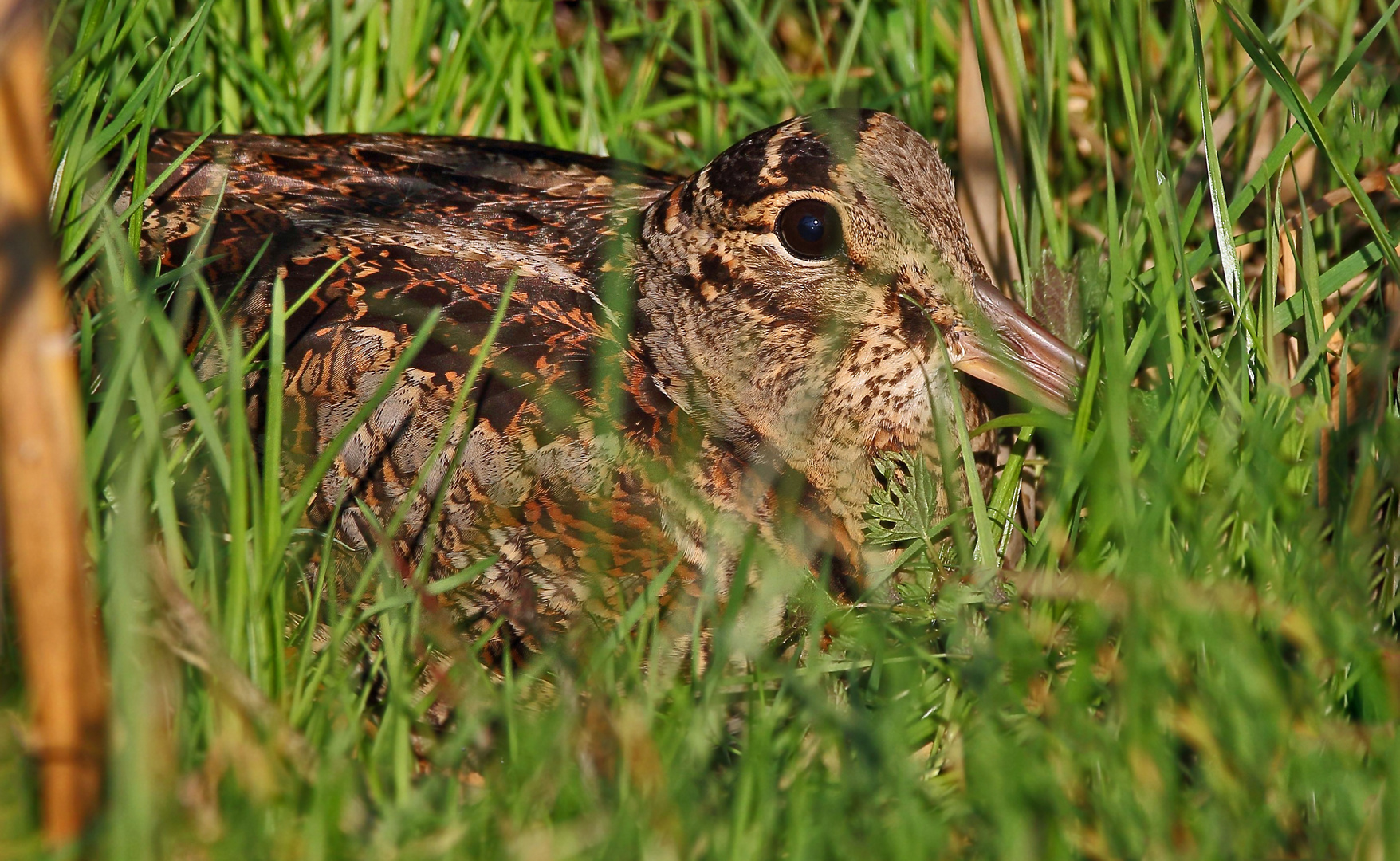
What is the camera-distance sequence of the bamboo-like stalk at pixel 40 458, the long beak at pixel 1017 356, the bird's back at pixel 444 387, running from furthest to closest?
1. the long beak at pixel 1017 356
2. the bird's back at pixel 444 387
3. the bamboo-like stalk at pixel 40 458

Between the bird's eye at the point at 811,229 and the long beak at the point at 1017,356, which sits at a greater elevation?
the bird's eye at the point at 811,229

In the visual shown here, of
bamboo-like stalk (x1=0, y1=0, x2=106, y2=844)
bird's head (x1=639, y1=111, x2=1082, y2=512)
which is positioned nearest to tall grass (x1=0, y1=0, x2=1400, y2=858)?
bamboo-like stalk (x1=0, y1=0, x2=106, y2=844)

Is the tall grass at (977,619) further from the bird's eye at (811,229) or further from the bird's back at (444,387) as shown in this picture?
the bird's eye at (811,229)

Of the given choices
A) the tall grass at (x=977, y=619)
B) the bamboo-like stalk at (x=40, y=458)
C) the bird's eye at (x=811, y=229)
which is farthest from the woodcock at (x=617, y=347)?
the bamboo-like stalk at (x=40, y=458)

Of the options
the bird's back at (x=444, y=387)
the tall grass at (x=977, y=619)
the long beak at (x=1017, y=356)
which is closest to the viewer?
the tall grass at (x=977, y=619)

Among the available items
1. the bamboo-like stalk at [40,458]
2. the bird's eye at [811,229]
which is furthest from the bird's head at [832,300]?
the bamboo-like stalk at [40,458]

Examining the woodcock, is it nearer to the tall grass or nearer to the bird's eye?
the bird's eye

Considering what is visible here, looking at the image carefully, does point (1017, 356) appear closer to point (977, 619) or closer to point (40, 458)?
point (977, 619)

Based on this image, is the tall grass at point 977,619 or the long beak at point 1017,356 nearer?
the tall grass at point 977,619
